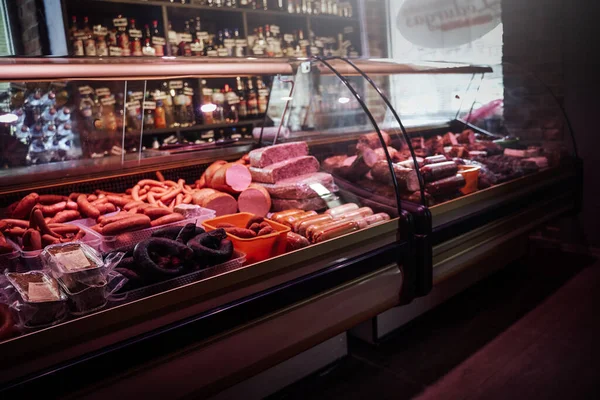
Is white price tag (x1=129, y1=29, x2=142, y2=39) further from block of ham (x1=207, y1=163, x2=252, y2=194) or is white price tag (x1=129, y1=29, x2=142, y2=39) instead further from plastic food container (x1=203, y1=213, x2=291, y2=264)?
plastic food container (x1=203, y1=213, x2=291, y2=264)

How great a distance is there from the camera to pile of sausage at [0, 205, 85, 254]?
196cm

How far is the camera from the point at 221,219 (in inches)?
96.9

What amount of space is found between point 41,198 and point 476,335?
2686 millimetres

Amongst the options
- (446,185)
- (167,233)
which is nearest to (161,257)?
(167,233)

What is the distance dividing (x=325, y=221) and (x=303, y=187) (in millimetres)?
320

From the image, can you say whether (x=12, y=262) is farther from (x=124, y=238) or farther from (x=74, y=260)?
(x=124, y=238)

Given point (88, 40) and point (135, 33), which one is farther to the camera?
point (135, 33)

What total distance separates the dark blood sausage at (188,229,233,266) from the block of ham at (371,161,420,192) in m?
1.11

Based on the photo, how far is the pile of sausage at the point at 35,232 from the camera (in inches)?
77.1

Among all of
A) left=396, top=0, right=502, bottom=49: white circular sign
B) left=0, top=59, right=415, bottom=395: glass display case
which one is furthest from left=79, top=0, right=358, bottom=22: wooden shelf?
left=0, top=59, right=415, bottom=395: glass display case

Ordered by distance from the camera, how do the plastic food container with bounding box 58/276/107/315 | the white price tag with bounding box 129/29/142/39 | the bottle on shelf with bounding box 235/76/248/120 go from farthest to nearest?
1. the bottle on shelf with bounding box 235/76/248/120
2. the white price tag with bounding box 129/29/142/39
3. the plastic food container with bounding box 58/276/107/315

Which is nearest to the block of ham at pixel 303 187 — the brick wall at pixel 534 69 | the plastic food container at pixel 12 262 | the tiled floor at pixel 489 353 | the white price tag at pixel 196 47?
the tiled floor at pixel 489 353

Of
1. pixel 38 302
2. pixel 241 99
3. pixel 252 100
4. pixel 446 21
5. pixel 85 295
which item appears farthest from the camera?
pixel 446 21

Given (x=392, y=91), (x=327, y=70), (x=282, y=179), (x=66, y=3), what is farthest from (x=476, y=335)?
(x=66, y=3)
